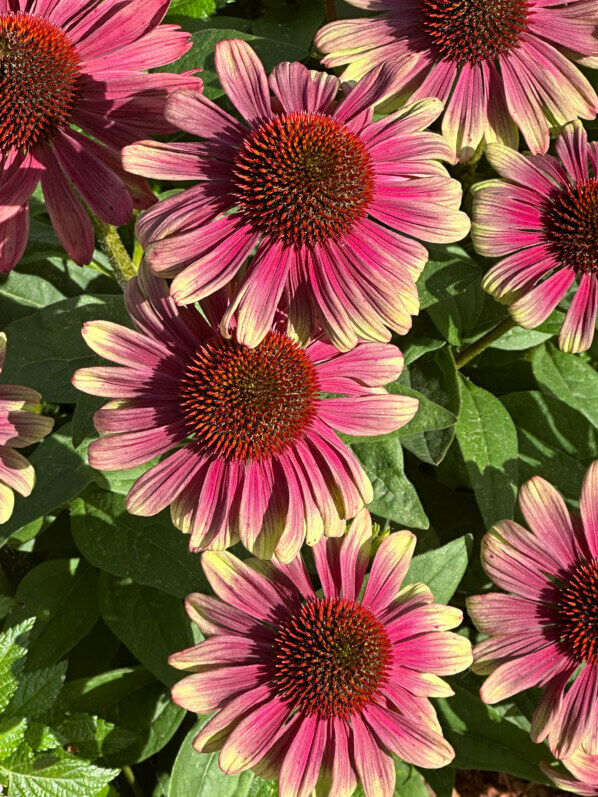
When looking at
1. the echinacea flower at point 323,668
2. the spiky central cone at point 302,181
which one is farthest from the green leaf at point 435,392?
the spiky central cone at point 302,181

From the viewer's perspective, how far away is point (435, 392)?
→ 239cm

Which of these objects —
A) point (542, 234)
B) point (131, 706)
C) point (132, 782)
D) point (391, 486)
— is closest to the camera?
point (542, 234)

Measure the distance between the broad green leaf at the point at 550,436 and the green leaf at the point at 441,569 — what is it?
46cm

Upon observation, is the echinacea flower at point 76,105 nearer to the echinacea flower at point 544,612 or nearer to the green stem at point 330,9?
the green stem at point 330,9

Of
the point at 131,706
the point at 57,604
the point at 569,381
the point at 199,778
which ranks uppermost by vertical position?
the point at 569,381

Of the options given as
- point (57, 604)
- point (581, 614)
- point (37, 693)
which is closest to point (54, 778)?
point (37, 693)

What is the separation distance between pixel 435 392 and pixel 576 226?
2.07 feet

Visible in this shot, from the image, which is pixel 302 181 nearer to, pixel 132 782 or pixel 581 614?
pixel 581 614

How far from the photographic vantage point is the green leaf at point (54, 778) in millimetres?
1857

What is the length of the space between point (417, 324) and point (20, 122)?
4.00 feet

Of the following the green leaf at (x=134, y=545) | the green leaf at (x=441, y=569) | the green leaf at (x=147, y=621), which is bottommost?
the green leaf at (x=147, y=621)

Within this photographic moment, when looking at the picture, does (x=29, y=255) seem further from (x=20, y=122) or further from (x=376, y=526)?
(x=376, y=526)

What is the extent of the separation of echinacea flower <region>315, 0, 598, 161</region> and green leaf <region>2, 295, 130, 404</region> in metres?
0.91

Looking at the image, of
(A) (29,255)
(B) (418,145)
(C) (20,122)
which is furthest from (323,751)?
(A) (29,255)
